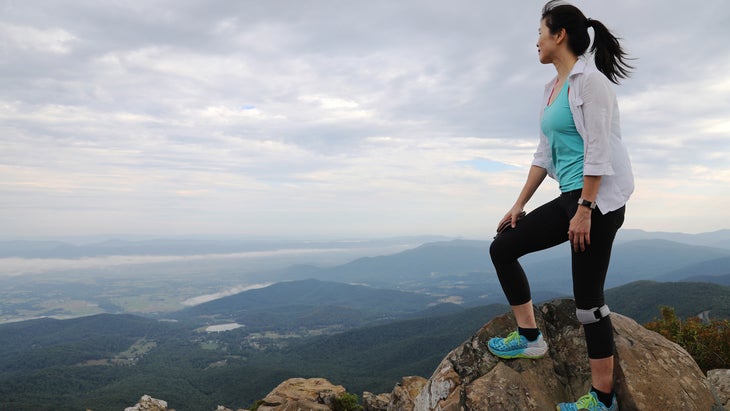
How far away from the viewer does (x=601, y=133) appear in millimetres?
4082

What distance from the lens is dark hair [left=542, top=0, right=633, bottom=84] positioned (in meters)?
4.60

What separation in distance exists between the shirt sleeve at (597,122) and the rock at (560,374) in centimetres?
305

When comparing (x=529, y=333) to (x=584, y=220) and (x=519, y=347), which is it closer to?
(x=519, y=347)

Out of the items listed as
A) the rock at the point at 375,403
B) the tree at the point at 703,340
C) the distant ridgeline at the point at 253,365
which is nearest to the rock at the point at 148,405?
the rock at the point at 375,403

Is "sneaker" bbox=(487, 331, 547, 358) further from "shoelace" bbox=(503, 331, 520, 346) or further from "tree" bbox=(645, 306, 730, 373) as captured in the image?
"tree" bbox=(645, 306, 730, 373)

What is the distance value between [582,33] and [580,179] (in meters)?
1.64

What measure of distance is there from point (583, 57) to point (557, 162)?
1178mm

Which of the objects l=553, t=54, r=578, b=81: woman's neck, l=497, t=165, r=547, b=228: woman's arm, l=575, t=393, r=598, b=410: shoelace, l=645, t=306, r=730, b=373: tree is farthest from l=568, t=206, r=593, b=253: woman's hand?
l=645, t=306, r=730, b=373: tree

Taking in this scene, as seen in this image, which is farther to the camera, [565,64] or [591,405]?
[591,405]

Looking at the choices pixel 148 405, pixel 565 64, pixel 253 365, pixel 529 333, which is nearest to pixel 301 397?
pixel 148 405

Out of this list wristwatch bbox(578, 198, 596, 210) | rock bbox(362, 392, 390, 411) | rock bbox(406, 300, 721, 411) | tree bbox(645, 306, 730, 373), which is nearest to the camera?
wristwatch bbox(578, 198, 596, 210)

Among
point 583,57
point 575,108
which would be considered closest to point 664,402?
point 575,108

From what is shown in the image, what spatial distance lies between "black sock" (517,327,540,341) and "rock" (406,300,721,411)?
0.39 m

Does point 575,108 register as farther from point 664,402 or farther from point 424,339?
point 424,339
